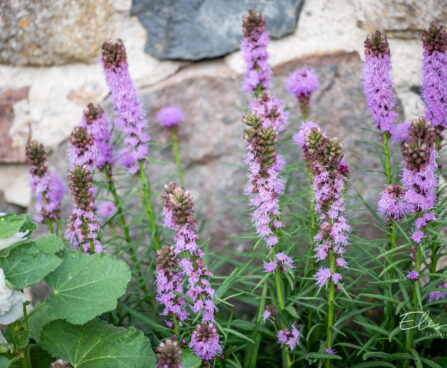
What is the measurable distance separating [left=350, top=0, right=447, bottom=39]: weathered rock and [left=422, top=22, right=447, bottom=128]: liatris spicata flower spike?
60 centimetres

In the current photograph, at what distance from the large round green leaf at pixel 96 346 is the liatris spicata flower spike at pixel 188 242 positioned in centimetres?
29

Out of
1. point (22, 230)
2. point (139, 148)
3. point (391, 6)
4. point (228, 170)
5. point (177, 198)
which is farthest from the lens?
point (228, 170)

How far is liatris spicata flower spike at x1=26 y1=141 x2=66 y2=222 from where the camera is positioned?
2117 mm

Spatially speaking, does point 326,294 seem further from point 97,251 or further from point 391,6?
point 391,6

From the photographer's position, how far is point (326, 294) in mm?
1825

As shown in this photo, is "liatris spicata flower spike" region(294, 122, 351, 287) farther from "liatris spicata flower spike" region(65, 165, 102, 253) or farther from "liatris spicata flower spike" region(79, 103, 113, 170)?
"liatris spicata flower spike" region(79, 103, 113, 170)

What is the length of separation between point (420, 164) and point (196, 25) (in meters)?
1.54

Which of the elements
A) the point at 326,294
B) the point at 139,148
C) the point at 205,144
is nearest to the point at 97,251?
the point at 139,148

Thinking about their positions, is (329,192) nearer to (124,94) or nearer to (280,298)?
(280,298)

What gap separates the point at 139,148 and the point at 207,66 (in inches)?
28.8

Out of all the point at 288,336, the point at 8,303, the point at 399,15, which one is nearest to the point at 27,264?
the point at 8,303

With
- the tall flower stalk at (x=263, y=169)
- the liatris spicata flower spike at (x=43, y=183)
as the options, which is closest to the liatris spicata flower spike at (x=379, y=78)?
the tall flower stalk at (x=263, y=169)

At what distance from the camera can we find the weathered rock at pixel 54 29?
2.69 m

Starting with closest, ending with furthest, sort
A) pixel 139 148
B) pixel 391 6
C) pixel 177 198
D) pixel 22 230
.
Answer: pixel 177 198, pixel 22 230, pixel 139 148, pixel 391 6
